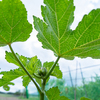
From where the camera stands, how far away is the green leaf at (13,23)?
16.7 inches

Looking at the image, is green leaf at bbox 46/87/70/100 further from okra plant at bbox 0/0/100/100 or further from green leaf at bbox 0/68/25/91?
green leaf at bbox 0/68/25/91

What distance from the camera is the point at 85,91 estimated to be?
6.12 m

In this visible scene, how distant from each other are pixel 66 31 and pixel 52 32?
0.05m

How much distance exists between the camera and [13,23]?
1.49 ft

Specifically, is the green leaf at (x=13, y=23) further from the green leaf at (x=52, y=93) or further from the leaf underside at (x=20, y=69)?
the green leaf at (x=52, y=93)

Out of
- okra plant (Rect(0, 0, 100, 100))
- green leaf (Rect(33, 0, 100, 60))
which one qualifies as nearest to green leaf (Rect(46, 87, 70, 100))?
okra plant (Rect(0, 0, 100, 100))

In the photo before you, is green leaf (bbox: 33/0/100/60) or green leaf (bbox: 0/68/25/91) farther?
green leaf (bbox: 0/68/25/91)

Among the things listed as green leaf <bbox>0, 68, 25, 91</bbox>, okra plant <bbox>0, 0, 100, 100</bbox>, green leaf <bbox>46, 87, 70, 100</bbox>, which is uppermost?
okra plant <bbox>0, 0, 100, 100</bbox>

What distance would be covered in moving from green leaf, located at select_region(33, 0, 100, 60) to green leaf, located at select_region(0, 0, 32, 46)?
0.05 meters

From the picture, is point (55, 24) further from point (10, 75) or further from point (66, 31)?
point (10, 75)

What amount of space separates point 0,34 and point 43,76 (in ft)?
0.65

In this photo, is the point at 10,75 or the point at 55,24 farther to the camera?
the point at 10,75

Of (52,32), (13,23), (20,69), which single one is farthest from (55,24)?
(20,69)

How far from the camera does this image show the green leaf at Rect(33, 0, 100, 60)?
1.51 feet
